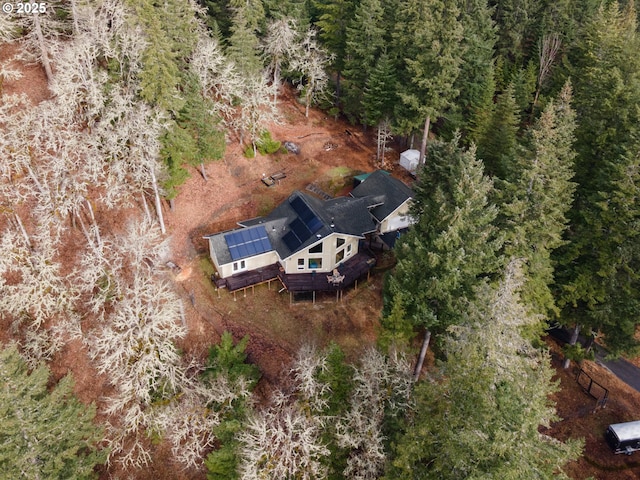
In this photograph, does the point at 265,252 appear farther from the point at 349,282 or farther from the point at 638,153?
the point at 638,153

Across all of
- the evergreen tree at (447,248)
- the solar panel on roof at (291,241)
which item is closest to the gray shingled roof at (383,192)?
the solar panel on roof at (291,241)

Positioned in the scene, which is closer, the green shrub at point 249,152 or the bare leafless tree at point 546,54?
the green shrub at point 249,152

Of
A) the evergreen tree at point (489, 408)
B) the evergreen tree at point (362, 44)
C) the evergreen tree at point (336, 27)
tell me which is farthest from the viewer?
the evergreen tree at point (336, 27)

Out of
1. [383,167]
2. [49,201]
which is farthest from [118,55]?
[383,167]

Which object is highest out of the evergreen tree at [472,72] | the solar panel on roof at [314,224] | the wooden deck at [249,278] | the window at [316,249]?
the evergreen tree at [472,72]

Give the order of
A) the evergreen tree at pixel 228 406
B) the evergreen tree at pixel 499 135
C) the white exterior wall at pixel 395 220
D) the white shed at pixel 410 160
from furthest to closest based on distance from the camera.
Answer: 1. the white shed at pixel 410 160
2. the white exterior wall at pixel 395 220
3. the evergreen tree at pixel 499 135
4. the evergreen tree at pixel 228 406

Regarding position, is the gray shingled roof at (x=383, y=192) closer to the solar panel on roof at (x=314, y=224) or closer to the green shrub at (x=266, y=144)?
the solar panel on roof at (x=314, y=224)

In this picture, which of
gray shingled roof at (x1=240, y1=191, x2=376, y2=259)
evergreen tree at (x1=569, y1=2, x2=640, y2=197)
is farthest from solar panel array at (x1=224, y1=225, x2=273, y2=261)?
evergreen tree at (x1=569, y1=2, x2=640, y2=197)
